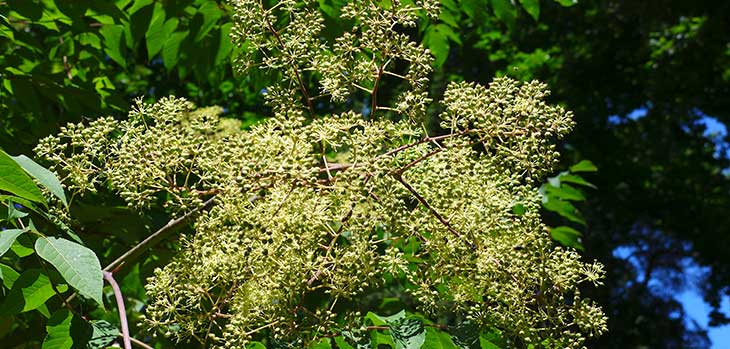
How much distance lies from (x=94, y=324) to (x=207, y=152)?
615 mm

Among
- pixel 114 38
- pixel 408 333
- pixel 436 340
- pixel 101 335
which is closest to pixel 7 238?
pixel 101 335

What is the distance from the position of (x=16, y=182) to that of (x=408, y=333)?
3.92ft

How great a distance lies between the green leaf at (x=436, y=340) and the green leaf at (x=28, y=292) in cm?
114

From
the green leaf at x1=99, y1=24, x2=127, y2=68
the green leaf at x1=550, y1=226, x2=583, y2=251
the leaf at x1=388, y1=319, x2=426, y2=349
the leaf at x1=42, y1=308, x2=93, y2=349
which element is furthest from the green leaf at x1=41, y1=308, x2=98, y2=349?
the green leaf at x1=550, y1=226, x2=583, y2=251

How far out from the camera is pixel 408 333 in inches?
96.0

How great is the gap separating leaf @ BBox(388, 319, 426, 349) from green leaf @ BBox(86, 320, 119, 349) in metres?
0.82

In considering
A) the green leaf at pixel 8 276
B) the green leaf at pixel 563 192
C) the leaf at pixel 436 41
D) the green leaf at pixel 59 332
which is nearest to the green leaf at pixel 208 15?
the leaf at pixel 436 41

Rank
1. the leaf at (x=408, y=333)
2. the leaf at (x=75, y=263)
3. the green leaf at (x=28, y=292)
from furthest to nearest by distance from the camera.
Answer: the leaf at (x=408, y=333) → the green leaf at (x=28, y=292) → the leaf at (x=75, y=263)

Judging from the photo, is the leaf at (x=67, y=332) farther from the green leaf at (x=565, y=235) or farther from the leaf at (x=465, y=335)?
the green leaf at (x=565, y=235)

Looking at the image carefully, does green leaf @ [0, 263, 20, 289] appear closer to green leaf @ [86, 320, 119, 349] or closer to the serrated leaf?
green leaf @ [86, 320, 119, 349]

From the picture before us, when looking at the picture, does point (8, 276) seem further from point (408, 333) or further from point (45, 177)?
point (408, 333)

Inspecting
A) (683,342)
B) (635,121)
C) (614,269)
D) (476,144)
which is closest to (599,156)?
(635,121)

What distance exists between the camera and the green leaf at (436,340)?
251 centimetres

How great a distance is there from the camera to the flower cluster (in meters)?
2.23
